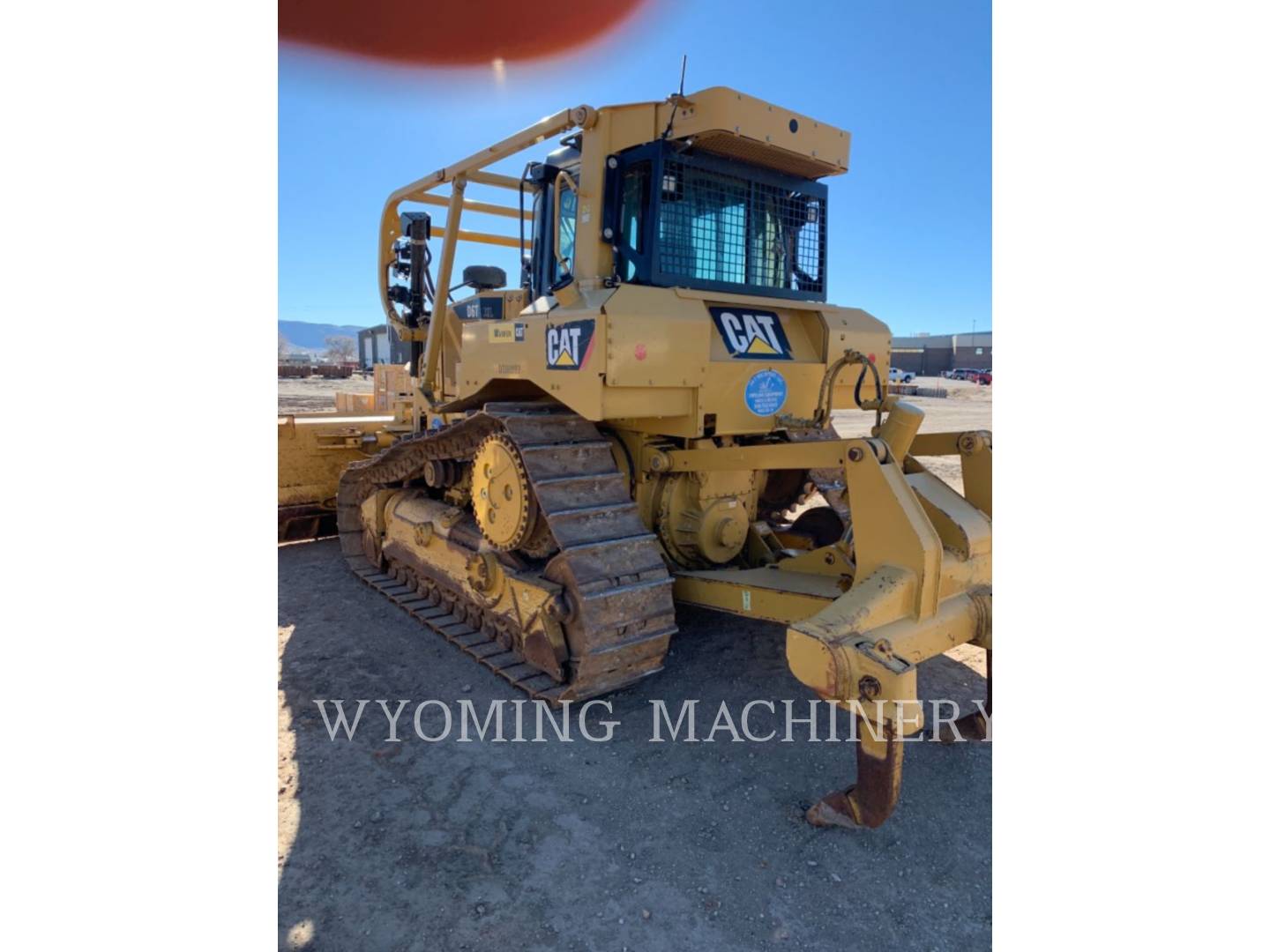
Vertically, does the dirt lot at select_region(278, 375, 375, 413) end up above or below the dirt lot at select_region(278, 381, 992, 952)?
above

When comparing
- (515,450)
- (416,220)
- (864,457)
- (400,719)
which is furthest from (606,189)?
(400,719)

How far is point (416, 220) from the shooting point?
20.8ft

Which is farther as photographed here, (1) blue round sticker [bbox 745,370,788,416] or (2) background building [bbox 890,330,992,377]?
(2) background building [bbox 890,330,992,377]

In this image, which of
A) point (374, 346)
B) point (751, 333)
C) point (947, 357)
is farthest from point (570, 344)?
point (947, 357)

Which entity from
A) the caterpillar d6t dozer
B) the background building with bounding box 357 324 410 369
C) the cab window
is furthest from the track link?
the background building with bounding box 357 324 410 369

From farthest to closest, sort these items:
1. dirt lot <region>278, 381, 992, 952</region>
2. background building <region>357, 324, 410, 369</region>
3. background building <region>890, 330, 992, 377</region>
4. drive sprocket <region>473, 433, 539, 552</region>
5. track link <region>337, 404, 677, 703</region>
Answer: background building <region>890, 330, 992, 377</region> → background building <region>357, 324, 410, 369</region> → drive sprocket <region>473, 433, 539, 552</region> → track link <region>337, 404, 677, 703</region> → dirt lot <region>278, 381, 992, 952</region>

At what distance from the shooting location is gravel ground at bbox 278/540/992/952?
2.56 m

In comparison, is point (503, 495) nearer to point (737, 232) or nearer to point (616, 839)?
point (616, 839)

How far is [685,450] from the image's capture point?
4438 millimetres

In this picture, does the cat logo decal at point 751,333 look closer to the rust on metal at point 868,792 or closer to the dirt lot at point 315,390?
the rust on metal at point 868,792

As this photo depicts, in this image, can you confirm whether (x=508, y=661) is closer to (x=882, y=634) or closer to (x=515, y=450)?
(x=515, y=450)

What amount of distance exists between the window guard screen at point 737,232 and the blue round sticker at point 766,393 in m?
0.65

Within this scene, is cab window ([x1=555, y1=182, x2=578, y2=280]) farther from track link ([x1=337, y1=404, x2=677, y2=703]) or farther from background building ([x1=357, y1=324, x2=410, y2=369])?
background building ([x1=357, y1=324, x2=410, y2=369])

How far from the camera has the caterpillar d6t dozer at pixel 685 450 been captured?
321cm
